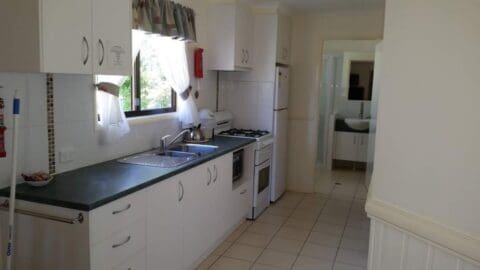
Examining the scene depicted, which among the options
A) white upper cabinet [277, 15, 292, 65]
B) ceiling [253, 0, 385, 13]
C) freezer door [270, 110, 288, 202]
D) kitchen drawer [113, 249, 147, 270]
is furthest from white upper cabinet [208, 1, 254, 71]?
kitchen drawer [113, 249, 147, 270]

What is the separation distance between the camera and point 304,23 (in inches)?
204

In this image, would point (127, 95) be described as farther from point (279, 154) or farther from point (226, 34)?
point (279, 154)

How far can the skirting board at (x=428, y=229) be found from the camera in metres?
1.24

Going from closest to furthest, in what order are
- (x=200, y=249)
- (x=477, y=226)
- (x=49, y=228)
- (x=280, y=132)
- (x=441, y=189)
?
(x=477, y=226)
(x=441, y=189)
(x=49, y=228)
(x=200, y=249)
(x=280, y=132)

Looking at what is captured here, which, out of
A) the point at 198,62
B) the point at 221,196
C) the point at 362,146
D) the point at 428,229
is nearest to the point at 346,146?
the point at 362,146

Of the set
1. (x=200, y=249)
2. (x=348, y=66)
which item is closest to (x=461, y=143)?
(x=200, y=249)

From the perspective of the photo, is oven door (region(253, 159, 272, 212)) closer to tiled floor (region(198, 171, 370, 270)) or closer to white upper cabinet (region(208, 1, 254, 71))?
tiled floor (region(198, 171, 370, 270))

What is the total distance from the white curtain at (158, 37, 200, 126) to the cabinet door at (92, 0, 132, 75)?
1.06 metres

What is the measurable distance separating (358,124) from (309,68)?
7.02 ft

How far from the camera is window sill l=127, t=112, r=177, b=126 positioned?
312 centimetres

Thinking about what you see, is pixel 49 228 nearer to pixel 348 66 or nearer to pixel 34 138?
pixel 34 138

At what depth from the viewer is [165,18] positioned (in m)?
3.19

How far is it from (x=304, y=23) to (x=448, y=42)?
4.08 m

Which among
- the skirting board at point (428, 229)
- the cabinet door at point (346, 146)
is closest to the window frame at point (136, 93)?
the skirting board at point (428, 229)
